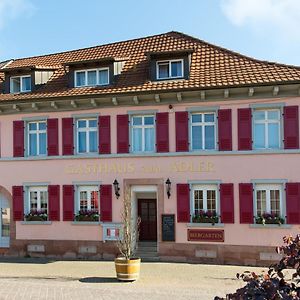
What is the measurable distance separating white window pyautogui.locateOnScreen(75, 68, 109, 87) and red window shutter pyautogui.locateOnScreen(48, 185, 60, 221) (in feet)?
14.8

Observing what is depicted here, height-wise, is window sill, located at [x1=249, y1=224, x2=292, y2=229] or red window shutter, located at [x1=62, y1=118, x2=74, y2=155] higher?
red window shutter, located at [x1=62, y1=118, x2=74, y2=155]

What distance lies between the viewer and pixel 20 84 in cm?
2214

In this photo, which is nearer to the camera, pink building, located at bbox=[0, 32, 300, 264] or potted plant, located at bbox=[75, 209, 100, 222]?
pink building, located at bbox=[0, 32, 300, 264]

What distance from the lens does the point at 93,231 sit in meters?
19.8

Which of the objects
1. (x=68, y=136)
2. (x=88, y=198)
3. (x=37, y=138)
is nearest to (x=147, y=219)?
(x=88, y=198)

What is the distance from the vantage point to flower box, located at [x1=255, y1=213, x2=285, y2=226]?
1772 centimetres

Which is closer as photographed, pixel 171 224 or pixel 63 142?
pixel 171 224

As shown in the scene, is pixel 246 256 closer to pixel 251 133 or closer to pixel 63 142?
pixel 251 133

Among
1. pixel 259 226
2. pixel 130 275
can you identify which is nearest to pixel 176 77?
pixel 259 226

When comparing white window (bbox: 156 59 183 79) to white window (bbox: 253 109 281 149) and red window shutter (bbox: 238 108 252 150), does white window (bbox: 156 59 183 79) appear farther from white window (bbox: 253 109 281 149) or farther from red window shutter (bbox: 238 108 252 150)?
white window (bbox: 253 109 281 149)

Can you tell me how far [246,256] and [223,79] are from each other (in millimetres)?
6617

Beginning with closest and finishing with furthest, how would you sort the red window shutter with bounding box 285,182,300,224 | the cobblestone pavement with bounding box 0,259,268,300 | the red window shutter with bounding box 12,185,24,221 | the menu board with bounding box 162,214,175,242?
1. the cobblestone pavement with bounding box 0,259,268,300
2. the red window shutter with bounding box 285,182,300,224
3. the menu board with bounding box 162,214,175,242
4. the red window shutter with bounding box 12,185,24,221

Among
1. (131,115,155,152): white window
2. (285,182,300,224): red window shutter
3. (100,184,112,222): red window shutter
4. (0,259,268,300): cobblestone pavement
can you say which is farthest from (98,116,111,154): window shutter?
(285,182,300,224): red window shutter

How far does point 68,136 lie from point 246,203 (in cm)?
760
